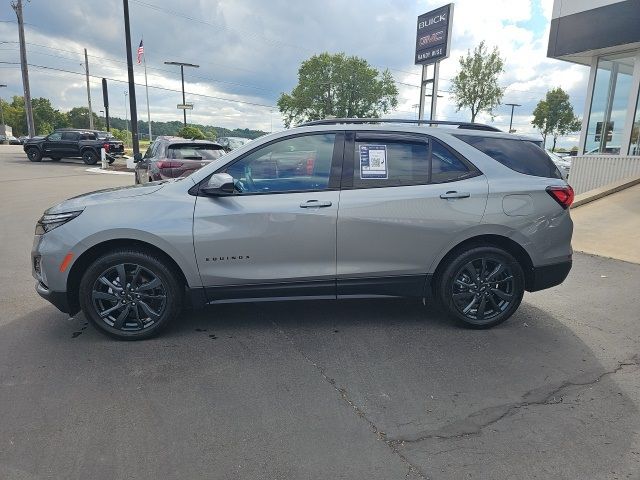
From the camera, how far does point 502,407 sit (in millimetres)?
2867

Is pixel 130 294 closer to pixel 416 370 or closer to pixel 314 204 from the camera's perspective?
pixel 314 204

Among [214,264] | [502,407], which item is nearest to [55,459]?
[214,264]

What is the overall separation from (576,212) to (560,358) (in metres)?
6.96

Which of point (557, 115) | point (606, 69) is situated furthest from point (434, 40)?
point (557, 115)

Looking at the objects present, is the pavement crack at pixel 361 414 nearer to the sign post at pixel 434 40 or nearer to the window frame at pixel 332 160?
the window frame at pixel 332 160

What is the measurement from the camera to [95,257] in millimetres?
3674

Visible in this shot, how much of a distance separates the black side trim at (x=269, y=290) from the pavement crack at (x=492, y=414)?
1.51m

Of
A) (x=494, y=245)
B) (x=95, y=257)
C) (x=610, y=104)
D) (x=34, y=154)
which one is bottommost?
(x=34, y=154)

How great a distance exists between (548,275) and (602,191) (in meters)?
7.75

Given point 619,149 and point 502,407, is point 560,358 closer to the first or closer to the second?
point 502,407

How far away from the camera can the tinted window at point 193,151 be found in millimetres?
9809

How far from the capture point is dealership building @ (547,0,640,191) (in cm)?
1125

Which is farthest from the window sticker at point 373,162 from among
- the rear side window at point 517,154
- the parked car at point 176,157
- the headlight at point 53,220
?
the parked car at point 176,157

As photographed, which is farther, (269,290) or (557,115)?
(557,115)
